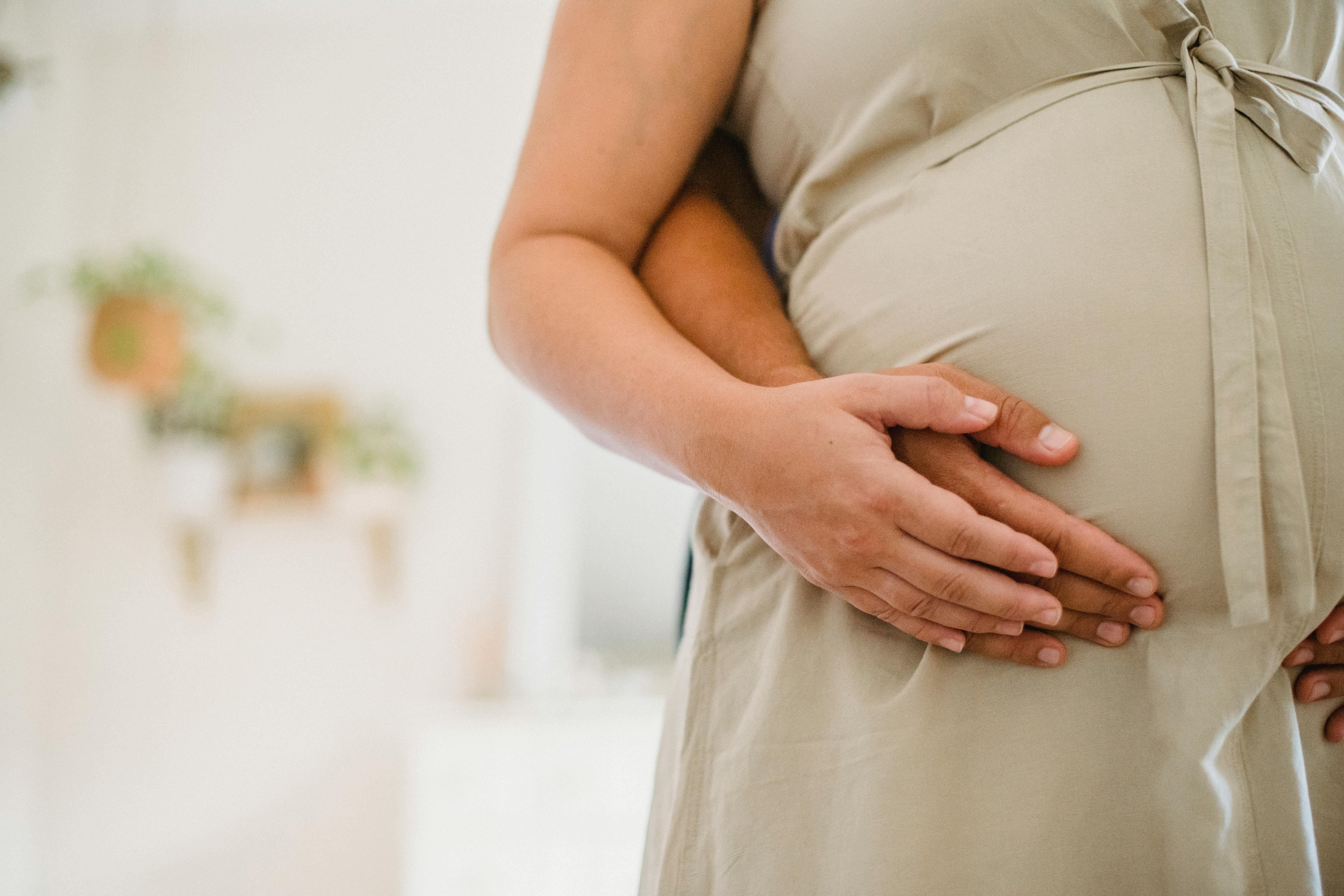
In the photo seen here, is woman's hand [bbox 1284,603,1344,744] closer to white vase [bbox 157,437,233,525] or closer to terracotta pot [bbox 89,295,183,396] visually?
terracotta pot [bbox 89,295,183,396]

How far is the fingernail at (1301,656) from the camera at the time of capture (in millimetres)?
434

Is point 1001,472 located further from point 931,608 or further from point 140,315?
point 140,315

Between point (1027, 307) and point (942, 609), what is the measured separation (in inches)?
6.1

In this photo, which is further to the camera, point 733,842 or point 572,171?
point 572,171

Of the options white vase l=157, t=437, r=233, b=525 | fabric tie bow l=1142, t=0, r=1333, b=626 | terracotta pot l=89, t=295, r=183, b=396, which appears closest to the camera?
fabric tie bow l=1142, t=0, r=1333, b=626

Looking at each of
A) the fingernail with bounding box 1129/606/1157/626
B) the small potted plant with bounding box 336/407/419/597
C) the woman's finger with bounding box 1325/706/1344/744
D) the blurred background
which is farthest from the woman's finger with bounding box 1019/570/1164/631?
the small potted plant with bounding box 336/407/419/597

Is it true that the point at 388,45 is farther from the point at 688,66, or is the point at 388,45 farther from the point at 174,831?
the point at 688,66

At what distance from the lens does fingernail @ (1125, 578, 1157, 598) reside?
0.40 metres

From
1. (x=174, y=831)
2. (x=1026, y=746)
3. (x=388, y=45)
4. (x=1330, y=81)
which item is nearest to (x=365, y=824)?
(x=174, y=831)

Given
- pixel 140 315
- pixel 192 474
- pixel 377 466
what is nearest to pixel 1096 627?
pixel 377 466

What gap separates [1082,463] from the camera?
425mm

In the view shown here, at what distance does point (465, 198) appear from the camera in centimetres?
293

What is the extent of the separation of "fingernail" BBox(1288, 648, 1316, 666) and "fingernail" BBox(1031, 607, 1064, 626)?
0.13 m

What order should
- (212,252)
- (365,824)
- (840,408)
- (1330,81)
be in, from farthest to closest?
(212,252) → (365,824) → (1330,81) → (840,408)
